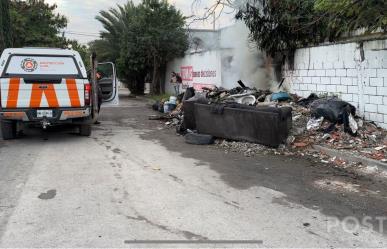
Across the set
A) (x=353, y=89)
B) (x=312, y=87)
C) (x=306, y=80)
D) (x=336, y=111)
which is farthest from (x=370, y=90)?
(x=306, y=80)

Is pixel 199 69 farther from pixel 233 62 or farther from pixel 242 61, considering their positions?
pixel 242 61

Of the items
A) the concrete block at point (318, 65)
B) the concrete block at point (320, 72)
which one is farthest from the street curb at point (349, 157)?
the concrete block at point (318, 65)

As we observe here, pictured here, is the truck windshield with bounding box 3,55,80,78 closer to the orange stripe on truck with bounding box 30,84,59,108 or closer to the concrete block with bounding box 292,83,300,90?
the orange stripe on truck with bounding box 30,84,59,108

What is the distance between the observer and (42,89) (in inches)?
409

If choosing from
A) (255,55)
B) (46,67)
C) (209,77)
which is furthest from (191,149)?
(209,77)

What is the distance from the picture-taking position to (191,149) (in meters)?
9.90

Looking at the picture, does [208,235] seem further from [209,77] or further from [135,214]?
[209,77]

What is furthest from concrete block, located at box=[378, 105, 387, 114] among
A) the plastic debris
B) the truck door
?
the truck door

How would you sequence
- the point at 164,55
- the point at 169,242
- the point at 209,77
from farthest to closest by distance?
the point at 164,55
the point at 209,77
the point at 169,242

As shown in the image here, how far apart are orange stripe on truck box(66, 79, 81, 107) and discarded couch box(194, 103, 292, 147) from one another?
9.15 ft

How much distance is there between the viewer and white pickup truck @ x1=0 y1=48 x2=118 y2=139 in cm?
1026

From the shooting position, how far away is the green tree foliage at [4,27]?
18828 millimetres

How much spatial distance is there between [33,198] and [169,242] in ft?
7.89

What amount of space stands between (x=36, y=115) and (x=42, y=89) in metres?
0.60
